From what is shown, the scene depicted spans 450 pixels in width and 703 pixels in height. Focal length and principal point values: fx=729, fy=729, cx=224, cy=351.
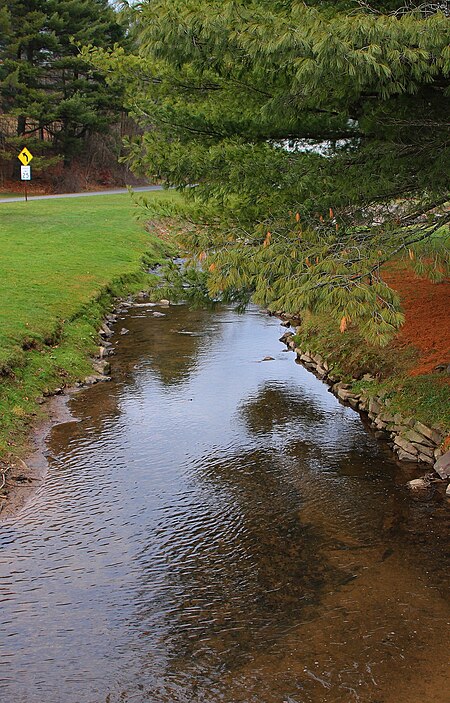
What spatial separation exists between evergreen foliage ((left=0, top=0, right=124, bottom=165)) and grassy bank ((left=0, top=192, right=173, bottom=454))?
31.6 feet

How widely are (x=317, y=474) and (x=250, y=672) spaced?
4402 millimetres

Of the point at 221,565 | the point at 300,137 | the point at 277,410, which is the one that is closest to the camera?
the point at 221,565

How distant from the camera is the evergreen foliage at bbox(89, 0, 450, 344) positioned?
7375 millimetres

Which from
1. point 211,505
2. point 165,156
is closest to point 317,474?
point 211,505

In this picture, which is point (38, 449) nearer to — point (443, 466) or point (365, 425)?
point (365, 425)

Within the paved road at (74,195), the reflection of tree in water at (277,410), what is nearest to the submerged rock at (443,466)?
the reflection of tree in water at (277,410)

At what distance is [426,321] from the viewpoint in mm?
15078

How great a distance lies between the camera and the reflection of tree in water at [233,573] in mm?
6738

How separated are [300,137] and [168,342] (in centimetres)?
771

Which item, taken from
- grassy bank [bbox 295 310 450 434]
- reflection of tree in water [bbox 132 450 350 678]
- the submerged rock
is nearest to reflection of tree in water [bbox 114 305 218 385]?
grassy bank [bbox 295 310 450 434]

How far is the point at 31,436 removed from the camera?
11500 millimetres

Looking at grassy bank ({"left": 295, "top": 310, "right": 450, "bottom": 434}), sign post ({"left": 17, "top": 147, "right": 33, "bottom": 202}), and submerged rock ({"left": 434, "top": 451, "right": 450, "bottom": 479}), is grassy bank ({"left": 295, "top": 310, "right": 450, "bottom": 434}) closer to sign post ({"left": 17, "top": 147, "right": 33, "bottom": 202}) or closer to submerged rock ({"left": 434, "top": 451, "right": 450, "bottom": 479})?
submerged rock ({"left": 434, "top": 451, "right": 450, "bottom": 479})

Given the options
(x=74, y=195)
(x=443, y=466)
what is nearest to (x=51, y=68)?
(x=74, y=195)

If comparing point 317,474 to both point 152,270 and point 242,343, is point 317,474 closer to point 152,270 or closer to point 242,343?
point 242,343
